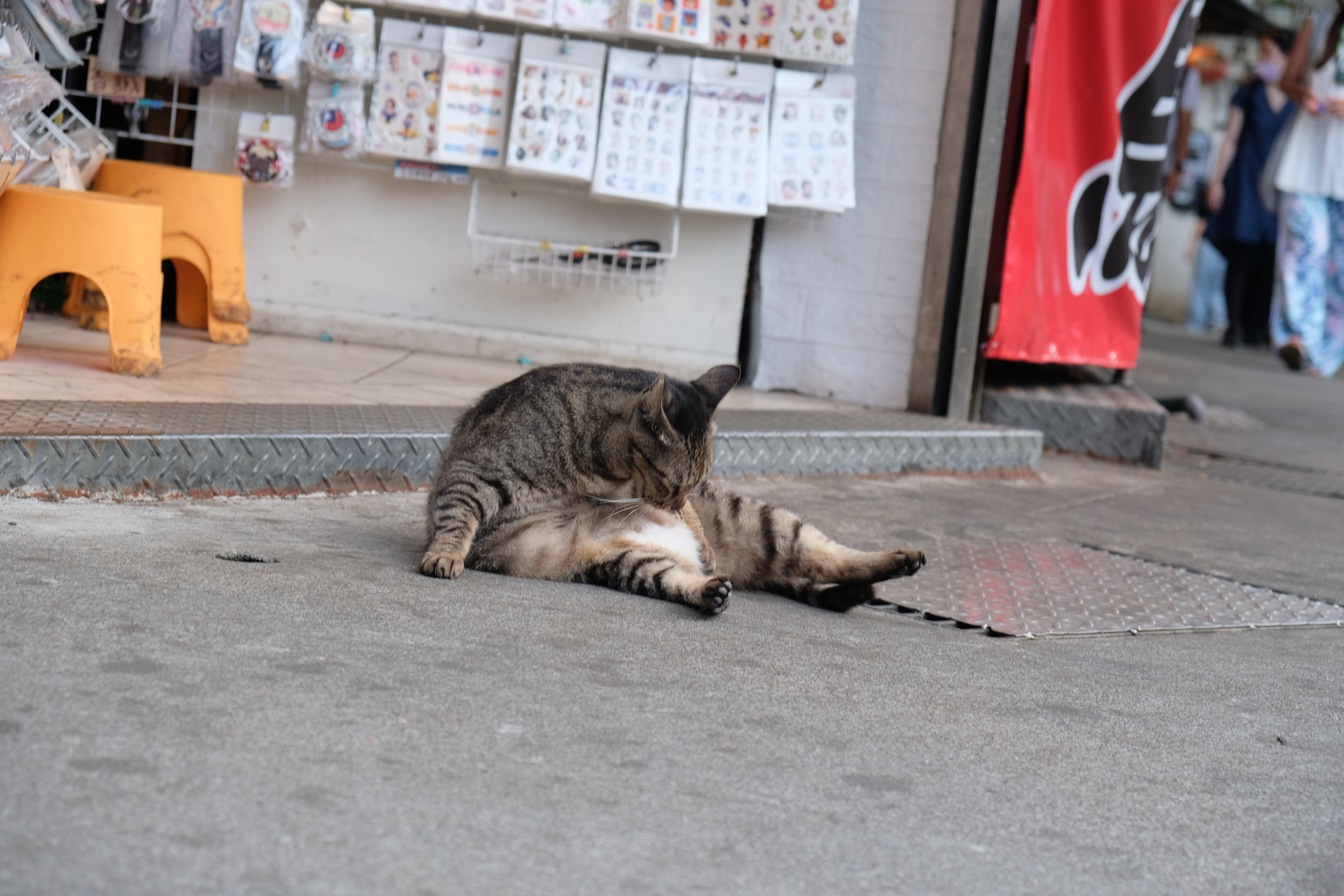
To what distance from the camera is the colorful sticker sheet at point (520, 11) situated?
17.9 feet

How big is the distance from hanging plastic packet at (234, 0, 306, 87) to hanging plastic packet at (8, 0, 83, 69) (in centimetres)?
84

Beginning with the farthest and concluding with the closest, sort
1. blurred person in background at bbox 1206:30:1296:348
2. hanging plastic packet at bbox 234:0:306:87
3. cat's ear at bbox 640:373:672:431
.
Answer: blurred person in background at bbox 1206:30:1296:348 < hanging plastic packet at bbox 234:0:306:87 < cat's ear at bbox 640:373:672:431

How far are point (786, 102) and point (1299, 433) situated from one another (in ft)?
13.6

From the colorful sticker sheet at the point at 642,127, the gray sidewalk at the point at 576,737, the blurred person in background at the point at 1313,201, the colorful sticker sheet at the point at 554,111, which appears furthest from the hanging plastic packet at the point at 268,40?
the blurred person in background at the point at 1313,201

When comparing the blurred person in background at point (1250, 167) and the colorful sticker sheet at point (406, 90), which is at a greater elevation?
the blurred person in background at point (1250, 167)

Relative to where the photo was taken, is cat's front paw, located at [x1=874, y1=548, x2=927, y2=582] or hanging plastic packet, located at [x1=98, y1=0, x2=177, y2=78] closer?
cat's front paw, located at [x1=874, y1=548, x2=927, y2=582]

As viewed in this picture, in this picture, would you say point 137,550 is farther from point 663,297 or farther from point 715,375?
point 663,297

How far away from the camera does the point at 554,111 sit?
5613mm

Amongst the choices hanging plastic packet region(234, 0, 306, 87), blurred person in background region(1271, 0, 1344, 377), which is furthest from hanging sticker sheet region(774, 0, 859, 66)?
blurred person in background region(1271, 0, 1344, 377)

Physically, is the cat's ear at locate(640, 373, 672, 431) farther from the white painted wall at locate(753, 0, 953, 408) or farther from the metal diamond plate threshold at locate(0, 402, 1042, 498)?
the white painted wall at locate(753, 0, 953, 408)

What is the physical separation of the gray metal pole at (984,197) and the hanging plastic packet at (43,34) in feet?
12.1

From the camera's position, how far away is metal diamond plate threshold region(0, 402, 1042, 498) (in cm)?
334

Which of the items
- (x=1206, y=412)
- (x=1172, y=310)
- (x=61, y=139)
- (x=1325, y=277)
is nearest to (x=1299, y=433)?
(x=1206, y=412)

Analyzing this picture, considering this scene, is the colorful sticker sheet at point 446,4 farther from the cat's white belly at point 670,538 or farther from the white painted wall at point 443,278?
the cat's white belly at point 670,538
